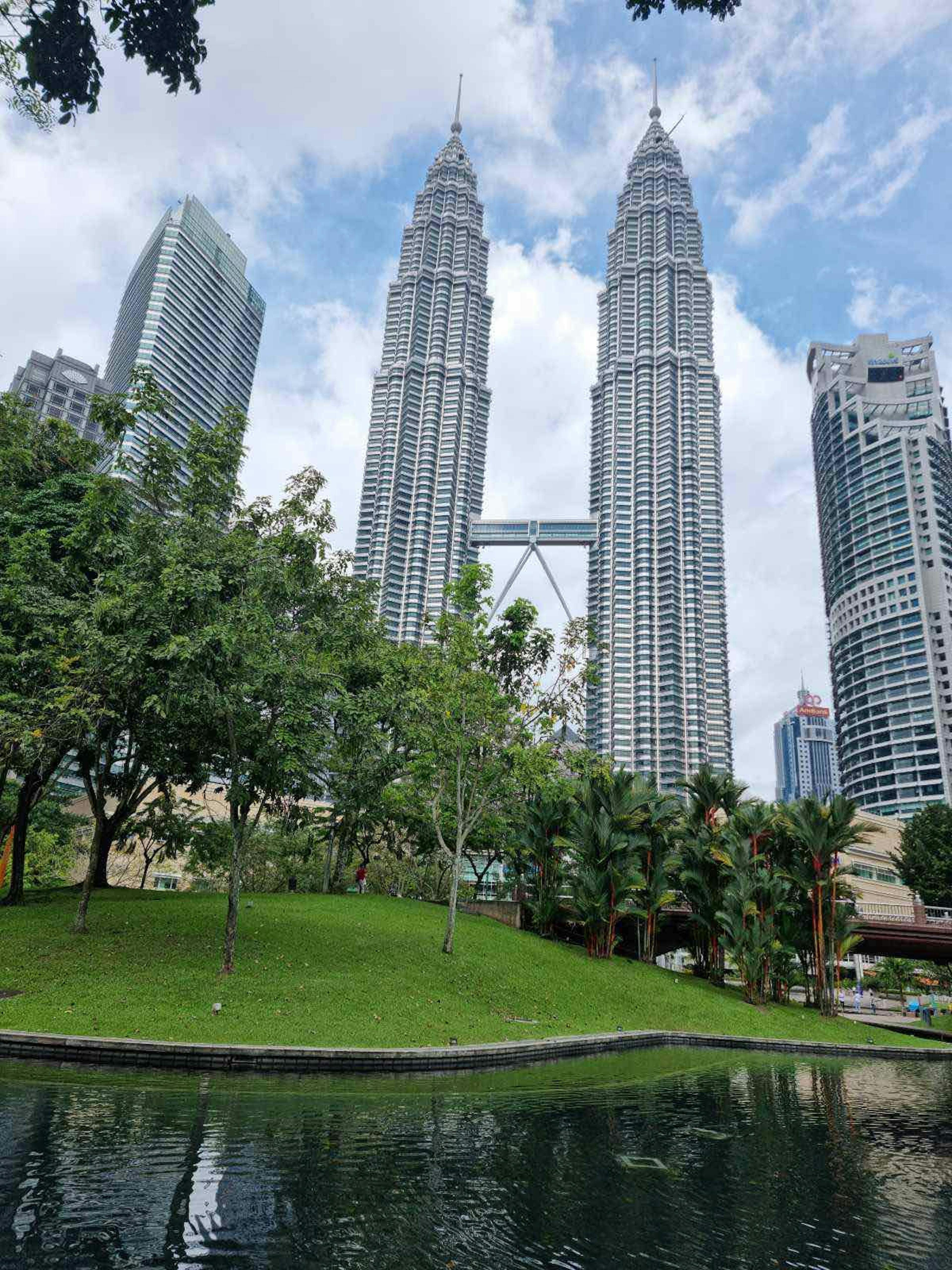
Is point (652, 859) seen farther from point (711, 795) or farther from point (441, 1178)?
point (441, 1178)

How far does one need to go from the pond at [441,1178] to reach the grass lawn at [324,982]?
2982 mm

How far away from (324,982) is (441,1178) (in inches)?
513

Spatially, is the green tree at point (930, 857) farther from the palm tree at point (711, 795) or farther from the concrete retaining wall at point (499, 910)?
the concrete retaining wall at point (499, 910)

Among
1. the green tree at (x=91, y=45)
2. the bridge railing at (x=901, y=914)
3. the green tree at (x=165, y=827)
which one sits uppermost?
the green tree at (x=91, y=45)

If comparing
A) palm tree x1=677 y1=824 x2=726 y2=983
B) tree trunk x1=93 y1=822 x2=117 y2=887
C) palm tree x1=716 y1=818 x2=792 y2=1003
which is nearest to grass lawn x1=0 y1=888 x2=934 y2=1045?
tree trunk x1=93 y1=822 x2=117 y2=887

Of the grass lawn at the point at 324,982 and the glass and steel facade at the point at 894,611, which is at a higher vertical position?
the glass and steel facade at the point at 894,611

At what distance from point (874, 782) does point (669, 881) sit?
5991 inches

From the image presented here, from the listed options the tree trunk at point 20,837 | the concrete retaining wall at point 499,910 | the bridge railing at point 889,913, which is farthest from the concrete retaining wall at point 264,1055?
the bridge railing at point 889,913

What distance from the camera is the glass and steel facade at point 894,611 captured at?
164250 millimetres

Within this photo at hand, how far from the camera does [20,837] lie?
29.5 meters

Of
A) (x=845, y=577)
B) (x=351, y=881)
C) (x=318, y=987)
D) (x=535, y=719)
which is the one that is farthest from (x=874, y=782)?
(x=318, y=987)

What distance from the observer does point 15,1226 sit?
7.11 m

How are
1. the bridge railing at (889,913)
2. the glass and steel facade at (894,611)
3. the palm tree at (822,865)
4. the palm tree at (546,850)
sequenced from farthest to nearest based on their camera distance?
the glass and steel facade at (894,611), the bridge railing at (889,913), the palm tree at (546,850), the palm tree at (822,865)

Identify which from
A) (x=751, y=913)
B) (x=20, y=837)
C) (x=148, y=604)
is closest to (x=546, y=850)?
(x=751, y=913)
